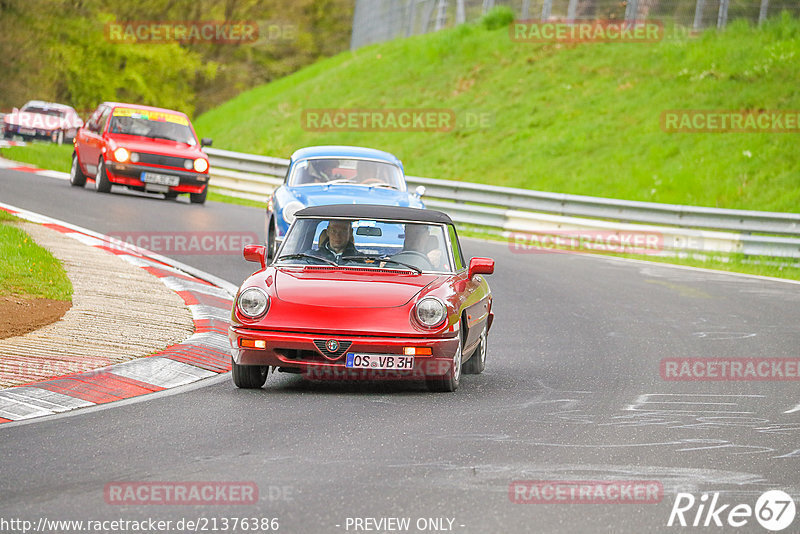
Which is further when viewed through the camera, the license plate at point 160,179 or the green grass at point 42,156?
the green grass at point 42,156

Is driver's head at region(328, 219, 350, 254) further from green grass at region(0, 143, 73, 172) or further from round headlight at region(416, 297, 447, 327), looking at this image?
green grass at region(0, 143, 73, 172)

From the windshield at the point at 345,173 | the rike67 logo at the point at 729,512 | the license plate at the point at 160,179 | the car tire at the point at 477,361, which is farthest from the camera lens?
the license plate at the point at 160,179

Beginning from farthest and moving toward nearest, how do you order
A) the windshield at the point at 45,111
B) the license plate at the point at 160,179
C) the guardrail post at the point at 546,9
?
1. the windshield at the point at 45,111
2. the guardrail post at the point at 546,9
3. the license plate at the point at 160,179

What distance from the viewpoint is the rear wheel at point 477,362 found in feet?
32.0

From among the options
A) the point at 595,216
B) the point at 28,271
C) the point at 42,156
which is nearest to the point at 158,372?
the point at 28,271

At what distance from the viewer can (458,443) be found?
6930 mm

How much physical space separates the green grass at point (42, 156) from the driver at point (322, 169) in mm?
12449

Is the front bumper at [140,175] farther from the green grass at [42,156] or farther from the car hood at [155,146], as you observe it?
the green grass at [42,156]

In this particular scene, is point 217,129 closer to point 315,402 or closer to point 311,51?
point 311,51

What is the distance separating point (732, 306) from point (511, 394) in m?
6.85

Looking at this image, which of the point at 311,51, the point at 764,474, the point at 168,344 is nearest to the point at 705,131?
the point at 168,344

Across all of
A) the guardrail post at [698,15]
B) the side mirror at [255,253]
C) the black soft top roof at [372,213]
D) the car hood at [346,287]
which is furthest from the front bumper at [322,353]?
the guardrail post at [698,15]

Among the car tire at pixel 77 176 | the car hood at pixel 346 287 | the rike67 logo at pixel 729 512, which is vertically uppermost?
the car hood at pixel 346 287

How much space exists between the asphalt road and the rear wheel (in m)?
0.15
